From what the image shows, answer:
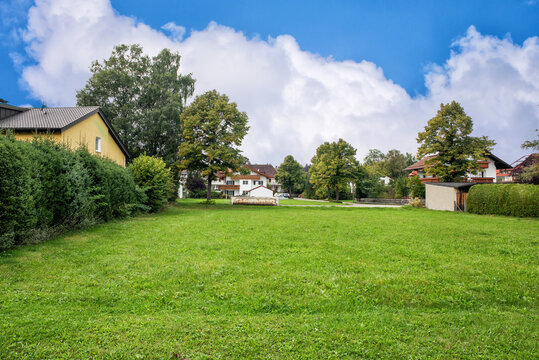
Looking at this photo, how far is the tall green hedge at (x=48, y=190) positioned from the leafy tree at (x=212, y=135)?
1526cm

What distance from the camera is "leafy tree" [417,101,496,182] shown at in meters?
31.6

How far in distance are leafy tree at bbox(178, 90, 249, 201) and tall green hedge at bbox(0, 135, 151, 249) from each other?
15255mm

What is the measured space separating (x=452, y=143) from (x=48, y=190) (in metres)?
36.7

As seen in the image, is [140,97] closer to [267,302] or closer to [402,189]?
[267,302]

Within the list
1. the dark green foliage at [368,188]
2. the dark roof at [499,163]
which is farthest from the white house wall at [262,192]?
the dark roof at [499,163]

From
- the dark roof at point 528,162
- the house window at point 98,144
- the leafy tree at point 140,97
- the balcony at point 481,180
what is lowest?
the balcony at point 481,180

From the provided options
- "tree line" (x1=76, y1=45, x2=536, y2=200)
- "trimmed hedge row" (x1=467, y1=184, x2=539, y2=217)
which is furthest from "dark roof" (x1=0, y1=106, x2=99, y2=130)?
"trimmed hedge row" (x1=467, y1=184, x2=539, y2=217)

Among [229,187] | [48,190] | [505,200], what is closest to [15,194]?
[48,190]

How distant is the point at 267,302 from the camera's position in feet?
14.9

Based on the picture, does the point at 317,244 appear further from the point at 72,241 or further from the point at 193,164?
the point at 193,164

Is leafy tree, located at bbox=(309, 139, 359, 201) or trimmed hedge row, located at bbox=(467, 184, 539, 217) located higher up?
leafy tree, located at bbox=(309, 139, 359, 201)

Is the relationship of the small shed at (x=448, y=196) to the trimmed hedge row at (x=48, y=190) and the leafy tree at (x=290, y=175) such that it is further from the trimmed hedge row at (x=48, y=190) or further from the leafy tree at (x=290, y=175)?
the leafy tree at (x=290, y=175)

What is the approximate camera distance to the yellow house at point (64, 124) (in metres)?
20.5

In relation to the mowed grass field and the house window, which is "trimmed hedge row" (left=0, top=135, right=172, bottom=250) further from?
the house window
